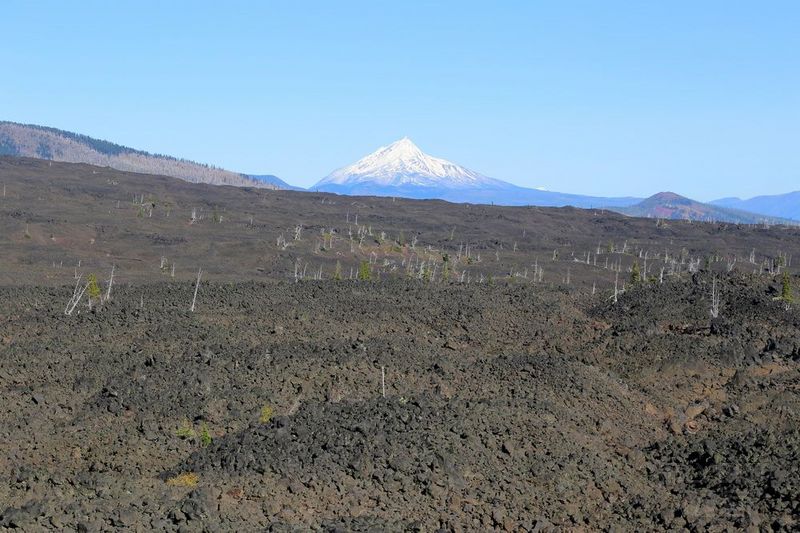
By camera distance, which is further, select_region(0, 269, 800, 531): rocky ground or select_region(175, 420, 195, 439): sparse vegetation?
select_region(175, 420, 195, 439): sparse vegetation

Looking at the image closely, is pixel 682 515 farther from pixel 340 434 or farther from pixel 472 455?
pixel 340 434

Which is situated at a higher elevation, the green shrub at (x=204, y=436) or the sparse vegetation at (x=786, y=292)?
the sparse vegetation at (x=786, y=292)

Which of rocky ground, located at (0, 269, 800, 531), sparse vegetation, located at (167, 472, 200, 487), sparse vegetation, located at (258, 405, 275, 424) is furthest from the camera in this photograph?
sparse vegetation, located at (258, 405, 275, 424)

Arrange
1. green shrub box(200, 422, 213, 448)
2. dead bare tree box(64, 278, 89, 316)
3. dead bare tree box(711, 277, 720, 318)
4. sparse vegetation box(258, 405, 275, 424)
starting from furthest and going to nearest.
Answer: dead bare tree box(711, 277, 720, 318)
dead bare tree box(64, 278, 89, 316)
sparse vegetation box(258, 405, 275, 424)
green shrub box(200, 422, 213, 448)

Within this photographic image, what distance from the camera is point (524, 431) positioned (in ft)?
97.4

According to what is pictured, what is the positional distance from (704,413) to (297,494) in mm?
17740

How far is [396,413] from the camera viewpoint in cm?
2911

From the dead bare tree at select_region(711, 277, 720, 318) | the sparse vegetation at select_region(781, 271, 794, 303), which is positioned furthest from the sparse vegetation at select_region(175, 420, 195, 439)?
the sparse vegetation at select_region(781, 271, 794, 303)

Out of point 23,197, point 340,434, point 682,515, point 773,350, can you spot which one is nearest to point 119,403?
point 340,434

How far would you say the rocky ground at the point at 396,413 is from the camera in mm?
24156

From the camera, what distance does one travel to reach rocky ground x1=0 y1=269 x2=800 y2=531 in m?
24.2

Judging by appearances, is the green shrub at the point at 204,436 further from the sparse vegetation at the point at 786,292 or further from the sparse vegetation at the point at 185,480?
the sparse vegetation at the point at 786,292

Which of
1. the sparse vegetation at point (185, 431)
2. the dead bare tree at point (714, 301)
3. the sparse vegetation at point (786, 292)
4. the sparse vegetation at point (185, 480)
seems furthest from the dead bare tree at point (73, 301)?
the sparse vegetation at point (786, 292)

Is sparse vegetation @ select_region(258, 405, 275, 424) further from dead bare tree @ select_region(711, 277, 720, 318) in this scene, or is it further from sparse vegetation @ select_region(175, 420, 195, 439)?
dead bare tree @ select_region(711, 277, 720, 318)
